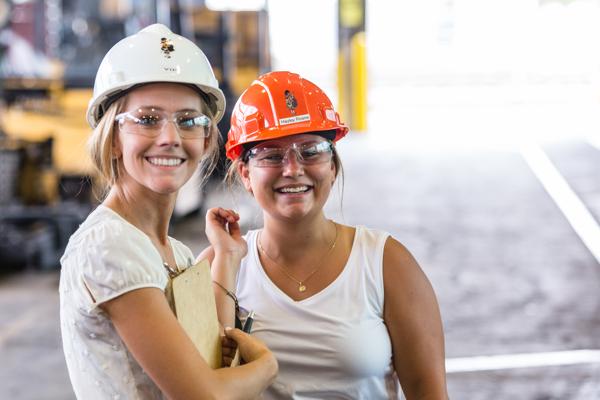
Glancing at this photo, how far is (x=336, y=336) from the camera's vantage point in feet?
5.79

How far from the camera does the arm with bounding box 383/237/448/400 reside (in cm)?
178

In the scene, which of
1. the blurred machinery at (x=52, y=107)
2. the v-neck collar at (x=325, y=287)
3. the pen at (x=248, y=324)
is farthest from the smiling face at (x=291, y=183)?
the blurred machinery at (x=52, y=107)

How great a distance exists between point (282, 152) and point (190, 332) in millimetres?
531

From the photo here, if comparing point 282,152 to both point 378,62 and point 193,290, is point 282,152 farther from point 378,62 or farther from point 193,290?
point 378,62

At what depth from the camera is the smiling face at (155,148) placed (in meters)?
1.45

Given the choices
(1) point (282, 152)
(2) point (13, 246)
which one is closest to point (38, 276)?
(2) point (13, 246)

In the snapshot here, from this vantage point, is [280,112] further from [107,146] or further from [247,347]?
[247,347]

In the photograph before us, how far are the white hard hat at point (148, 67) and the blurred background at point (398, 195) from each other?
0.90ft

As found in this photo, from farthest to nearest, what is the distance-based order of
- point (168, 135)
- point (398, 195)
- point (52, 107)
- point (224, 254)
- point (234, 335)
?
1. point (398, 195)
2. point (52, 107)
3. point (224, 254)
4. point (234, 335)
5. point (168, 135)

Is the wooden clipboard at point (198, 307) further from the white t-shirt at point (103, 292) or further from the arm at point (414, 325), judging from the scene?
the arm at point (414, 325)

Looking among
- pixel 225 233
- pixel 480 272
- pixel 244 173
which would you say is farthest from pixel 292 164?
pixel 480 272

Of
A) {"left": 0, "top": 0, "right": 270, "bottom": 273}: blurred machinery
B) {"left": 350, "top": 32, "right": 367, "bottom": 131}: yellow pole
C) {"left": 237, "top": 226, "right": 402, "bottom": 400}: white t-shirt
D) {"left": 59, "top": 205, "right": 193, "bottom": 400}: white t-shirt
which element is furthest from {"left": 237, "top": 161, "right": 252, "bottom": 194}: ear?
{"left": 350, "top": 32, "right": 367, "bottom": 131}: yellow pole

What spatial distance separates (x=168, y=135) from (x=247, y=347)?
432 millimetres

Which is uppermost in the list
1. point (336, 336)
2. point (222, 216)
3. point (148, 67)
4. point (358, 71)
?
point (358, 71)
